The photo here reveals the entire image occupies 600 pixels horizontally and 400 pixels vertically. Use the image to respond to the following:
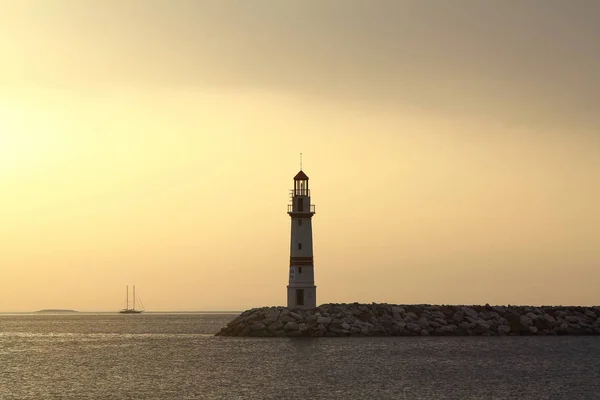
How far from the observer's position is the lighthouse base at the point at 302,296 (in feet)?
266

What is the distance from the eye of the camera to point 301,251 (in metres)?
79.6

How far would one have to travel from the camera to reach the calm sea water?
54.7m

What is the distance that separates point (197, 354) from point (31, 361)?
15067 mm

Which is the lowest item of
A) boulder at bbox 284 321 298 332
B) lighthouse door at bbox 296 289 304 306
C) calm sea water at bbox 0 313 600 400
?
calm sea water at bbox 0 313 600 400

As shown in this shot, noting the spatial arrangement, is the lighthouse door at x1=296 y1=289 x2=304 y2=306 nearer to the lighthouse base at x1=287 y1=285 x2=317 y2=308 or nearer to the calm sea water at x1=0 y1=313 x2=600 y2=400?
the lighthouse base at x1=287 y1=285 x2=317 y2=308

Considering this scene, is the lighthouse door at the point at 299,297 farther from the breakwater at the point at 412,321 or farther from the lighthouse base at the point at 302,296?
the breakwater at the point at 412,321

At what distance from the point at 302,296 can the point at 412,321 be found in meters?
13.7

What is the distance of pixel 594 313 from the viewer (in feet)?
323

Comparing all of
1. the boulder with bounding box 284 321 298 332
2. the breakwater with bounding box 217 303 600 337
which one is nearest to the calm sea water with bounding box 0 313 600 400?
the breakwater with bounding box 217 303 600 337

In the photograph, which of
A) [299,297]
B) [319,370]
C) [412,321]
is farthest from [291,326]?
[319,370]

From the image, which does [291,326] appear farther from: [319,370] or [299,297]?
[319,370]

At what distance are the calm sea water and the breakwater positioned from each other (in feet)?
3.61

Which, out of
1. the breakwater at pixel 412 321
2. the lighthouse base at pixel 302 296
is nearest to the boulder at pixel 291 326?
the breakwater at pixel 412 321

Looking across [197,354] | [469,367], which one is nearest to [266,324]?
[197,354]
